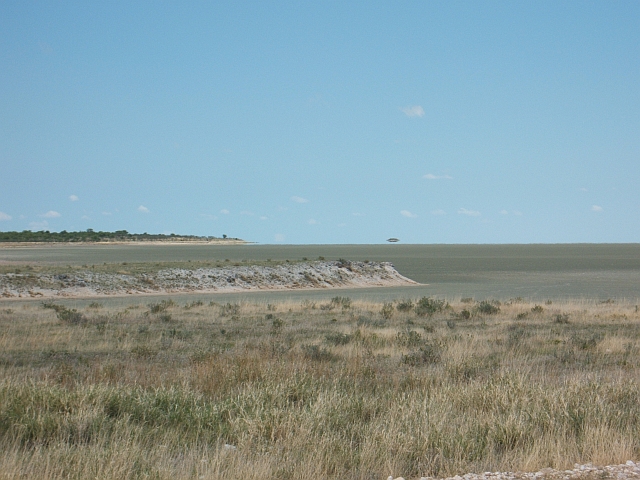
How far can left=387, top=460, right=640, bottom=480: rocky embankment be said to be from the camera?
6066 millimetres

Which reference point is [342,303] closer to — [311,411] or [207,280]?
[207,280]

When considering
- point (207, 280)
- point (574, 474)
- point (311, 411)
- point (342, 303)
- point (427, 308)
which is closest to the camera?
point (574, 474)

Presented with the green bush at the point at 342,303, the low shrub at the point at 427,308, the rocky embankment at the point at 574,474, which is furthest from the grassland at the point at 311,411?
the green bush at the point at 342,303

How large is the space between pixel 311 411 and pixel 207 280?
136 feet

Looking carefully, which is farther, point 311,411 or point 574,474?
point 311,411

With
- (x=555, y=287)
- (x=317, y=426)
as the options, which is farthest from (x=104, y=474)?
(x=555, y=287)

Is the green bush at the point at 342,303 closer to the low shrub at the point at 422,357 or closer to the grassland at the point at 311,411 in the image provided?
the grassland at the point at 311,411

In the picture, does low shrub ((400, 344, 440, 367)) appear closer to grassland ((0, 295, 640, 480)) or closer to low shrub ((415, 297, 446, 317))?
grassland ((0, 295, 640, 480))

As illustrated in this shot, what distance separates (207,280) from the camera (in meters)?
48.6

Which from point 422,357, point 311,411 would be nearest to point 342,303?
point 422,357

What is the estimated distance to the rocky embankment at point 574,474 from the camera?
239 inches

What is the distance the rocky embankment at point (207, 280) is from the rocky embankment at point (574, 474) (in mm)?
38208

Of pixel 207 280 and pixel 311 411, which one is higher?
pixel 311 411

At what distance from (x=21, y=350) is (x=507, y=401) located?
11.4 metres
